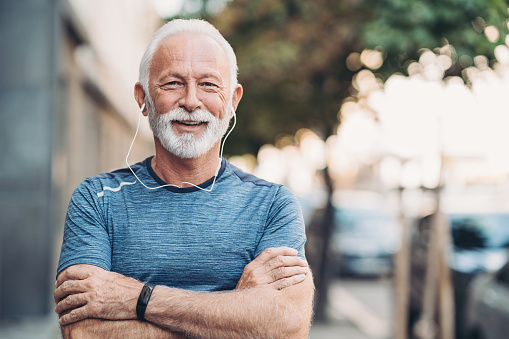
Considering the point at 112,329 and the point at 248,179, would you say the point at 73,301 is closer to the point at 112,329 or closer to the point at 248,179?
the point at 112,329

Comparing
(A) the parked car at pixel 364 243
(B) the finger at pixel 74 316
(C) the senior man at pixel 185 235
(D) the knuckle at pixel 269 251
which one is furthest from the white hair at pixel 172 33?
(A) the parked car at pixel 364 243

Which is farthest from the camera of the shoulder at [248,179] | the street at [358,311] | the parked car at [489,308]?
the street at [358,311]

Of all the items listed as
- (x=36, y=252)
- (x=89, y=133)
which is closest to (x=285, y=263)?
(x=36, y=252)

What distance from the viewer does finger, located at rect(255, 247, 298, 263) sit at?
2588 mm

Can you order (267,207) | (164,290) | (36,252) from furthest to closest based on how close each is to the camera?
1. (36,252)
2. (267,207)
3. (164,290)

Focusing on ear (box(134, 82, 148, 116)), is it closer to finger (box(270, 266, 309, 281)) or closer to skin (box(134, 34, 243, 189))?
skin (box(134, 34, 243, 189))

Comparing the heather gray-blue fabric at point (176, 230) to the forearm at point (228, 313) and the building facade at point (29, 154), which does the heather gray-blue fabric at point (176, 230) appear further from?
the building facade at point (29, 154)

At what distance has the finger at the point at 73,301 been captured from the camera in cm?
247

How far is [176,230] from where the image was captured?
258 centimetres

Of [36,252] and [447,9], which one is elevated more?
[447,9]

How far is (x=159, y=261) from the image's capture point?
2557 millimetres

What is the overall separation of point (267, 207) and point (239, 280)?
295mm

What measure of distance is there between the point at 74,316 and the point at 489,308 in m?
4.99

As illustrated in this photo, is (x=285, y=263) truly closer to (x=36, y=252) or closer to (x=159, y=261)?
(x=159, y=261)
